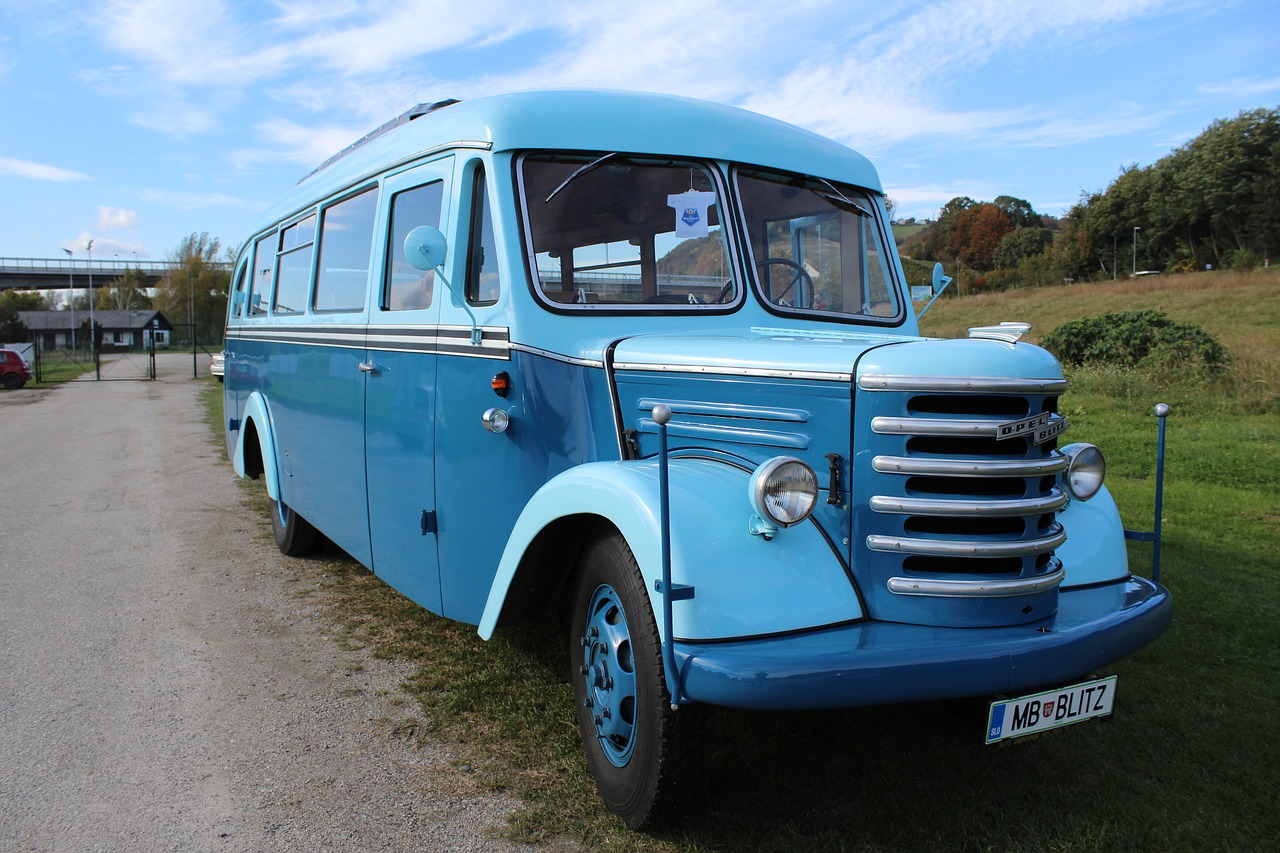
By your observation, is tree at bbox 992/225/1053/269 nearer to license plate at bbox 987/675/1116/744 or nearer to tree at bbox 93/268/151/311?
license plate at bbox 987/675/1116/744

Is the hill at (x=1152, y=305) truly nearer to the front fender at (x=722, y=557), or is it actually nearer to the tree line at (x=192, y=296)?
the front fender at (x=722, y=557)

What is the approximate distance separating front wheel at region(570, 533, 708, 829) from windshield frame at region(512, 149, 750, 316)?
965 mm

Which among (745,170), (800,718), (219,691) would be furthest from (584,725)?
(745,170)

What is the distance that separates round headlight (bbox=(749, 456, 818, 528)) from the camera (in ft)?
8.53

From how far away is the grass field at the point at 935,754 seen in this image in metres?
2.94

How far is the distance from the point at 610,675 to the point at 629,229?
5.74 feet

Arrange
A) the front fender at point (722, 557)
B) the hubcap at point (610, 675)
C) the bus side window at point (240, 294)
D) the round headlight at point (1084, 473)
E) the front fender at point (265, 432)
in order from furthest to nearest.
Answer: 1. the bus side window at point (240, 294)
2. the front fender at point (265, 432)
3. the round headlight at point (1084, 473)
4. the hubcap at point (610, 675)
5. the front fender at point (722, 557)

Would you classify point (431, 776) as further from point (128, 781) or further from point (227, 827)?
point (128, 781)

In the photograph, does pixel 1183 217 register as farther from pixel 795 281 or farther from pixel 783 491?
pixel 783 491

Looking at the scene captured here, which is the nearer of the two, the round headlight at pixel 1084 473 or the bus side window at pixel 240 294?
the round headlight at pixel 1084 473

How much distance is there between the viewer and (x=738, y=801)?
313 cm

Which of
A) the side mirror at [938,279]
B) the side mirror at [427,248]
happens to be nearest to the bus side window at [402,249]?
the side mirror at [427,248]

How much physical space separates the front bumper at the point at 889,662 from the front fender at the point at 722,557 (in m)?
0.06

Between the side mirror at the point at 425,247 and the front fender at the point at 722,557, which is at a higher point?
the side mirror at the point at 425,247
